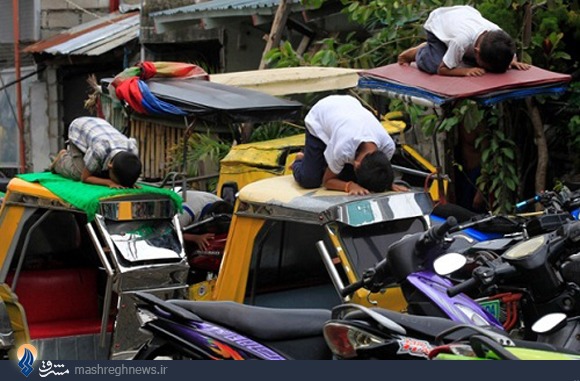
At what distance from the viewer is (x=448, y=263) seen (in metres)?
4.77

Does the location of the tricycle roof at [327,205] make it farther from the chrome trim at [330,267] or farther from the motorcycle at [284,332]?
the motorcycle at [284,332]

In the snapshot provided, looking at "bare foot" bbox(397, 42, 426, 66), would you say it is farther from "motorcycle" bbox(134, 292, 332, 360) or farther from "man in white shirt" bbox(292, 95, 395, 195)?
"motorcycle" bbox(134, 292, 332, 360)

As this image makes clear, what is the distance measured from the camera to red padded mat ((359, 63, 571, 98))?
800 cm

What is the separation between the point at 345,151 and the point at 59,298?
274 centimetres

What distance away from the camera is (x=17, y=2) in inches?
795

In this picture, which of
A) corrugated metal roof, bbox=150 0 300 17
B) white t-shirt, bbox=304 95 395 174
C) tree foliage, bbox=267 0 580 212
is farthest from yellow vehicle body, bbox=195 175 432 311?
corrugated metal roof, bbox=150 0 300 17

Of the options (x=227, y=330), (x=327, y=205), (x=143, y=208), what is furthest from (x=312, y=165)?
(x=227, y=330)

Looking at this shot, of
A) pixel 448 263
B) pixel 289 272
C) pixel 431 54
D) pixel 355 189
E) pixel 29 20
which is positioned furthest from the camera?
pixel 29 20

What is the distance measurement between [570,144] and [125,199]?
181 inches

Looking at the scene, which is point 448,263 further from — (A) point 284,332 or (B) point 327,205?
(B) point 327,205

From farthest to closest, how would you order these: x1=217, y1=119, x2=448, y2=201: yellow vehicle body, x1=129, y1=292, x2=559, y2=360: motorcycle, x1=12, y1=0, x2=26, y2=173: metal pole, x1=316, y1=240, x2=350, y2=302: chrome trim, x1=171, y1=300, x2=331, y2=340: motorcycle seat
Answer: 1. x1=12, y1=0, x2=26, y2=173: metal pole
2. x1=217, y1=119, x2=448, y2=201: yellow vehicle body
3. x1=316, y1=240, x2=350, y2=302: chrome trim
4. x1=171, y1=300, x2=331, y2=340: motorcycle seat
5. x1=129, y1=292, x2=559, y2=360: motorcycle

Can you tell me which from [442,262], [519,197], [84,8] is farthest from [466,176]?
[84,8]

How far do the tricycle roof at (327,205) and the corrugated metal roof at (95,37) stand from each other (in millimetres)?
11273

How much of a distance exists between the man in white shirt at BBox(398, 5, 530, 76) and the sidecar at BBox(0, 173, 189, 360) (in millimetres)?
2111
